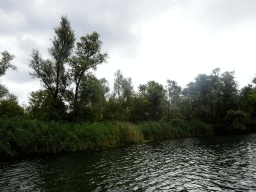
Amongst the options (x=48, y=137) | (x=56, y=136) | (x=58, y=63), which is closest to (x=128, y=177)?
(x=56, y=136)

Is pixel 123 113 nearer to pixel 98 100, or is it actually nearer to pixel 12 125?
pixel 98 100

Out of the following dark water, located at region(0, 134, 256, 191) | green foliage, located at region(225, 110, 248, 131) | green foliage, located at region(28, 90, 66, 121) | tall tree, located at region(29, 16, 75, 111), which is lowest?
dark water, located at region(0, 134, 256, 191)

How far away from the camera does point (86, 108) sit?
28391mm

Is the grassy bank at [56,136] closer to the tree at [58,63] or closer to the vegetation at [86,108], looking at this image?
the vegetation at [86,108]

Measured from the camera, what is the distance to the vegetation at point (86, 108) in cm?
1708

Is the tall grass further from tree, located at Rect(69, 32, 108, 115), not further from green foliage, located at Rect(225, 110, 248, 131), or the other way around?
tree, located at Rect(69, 32, 108, 115)

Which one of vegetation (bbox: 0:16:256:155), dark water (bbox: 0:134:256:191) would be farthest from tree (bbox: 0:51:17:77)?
dark water (bbox: 0:134:256:191)

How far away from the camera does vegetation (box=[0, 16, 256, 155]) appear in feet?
56.0

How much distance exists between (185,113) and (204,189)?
1661 inches

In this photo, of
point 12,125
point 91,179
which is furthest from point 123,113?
point 91,179

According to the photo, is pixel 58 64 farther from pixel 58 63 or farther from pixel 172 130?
pixel 172 130

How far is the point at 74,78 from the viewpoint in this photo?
29.7m

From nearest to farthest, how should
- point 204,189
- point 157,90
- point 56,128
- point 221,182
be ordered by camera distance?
point 204,189 → point 221,182 → point 56,128 → point 157,90

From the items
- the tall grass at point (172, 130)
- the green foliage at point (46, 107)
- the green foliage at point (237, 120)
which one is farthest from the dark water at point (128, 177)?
the green foliage at point (237, 120)
